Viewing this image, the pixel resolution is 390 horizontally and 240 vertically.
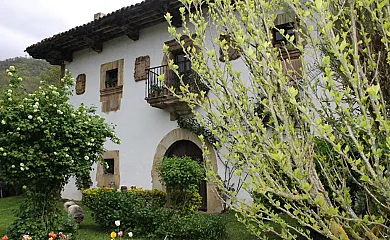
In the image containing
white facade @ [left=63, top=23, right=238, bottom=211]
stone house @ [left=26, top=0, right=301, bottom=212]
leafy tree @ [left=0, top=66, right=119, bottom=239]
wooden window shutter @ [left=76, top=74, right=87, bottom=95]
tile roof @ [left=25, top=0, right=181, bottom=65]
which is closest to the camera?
leafy tree @ [left=0, top=66, right=119, bottom=239]

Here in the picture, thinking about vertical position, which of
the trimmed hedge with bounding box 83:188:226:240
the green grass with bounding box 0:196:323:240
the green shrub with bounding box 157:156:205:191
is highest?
the green shrub with bounding box 157:156:205:191

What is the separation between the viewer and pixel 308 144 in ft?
6.19

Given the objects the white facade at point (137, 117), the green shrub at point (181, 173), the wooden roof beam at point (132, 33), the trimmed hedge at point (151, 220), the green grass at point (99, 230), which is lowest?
the green grass at point (99, 230)

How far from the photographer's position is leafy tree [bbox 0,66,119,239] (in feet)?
14.7

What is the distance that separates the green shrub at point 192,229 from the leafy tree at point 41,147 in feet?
4.88

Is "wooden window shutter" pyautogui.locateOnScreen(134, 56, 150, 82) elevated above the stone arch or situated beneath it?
elevated above

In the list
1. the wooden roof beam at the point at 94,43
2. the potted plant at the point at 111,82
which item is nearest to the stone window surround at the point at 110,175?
the potted plant at the point at 111,82

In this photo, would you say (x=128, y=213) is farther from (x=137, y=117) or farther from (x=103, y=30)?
(x=103, y=30)

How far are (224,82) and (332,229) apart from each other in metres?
0.97

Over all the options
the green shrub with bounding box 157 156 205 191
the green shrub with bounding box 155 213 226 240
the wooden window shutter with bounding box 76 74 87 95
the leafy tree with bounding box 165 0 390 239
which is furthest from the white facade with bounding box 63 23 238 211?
the leafy tree with bounding box 165 0 390 239

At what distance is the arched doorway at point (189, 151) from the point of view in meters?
8.17

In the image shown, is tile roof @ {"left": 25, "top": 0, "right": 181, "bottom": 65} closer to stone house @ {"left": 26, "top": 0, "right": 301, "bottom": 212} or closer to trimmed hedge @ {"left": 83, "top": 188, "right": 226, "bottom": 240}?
stone house @ {"left": 26, "top": 0, "right": 301, "bottom": 212}

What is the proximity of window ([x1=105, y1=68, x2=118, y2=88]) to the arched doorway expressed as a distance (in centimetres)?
281

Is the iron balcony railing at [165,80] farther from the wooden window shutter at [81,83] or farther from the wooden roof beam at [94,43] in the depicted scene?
the wooden window shutter at [81,83]
